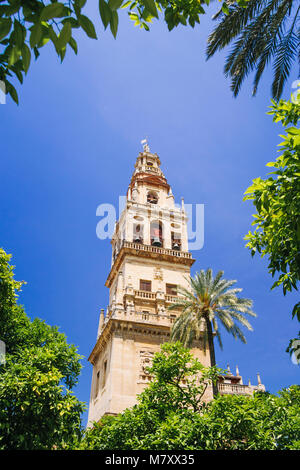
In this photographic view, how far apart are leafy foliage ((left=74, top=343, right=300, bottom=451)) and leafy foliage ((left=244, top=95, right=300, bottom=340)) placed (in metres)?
8.77

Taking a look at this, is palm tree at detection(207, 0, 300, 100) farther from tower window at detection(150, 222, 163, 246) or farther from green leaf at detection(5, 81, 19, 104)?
tower window at detection(150, 222, 163, 246)

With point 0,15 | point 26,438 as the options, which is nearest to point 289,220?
point 0,15

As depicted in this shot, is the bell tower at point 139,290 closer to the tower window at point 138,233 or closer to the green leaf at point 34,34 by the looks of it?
the tower window at point 138,233

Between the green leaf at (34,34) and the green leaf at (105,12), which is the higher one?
the green leaf at (105,12)

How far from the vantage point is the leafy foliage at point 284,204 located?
280 inches

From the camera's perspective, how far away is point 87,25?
344cm

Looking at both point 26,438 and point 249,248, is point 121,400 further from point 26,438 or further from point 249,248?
point 249,248

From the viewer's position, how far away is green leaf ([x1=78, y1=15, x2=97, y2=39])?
3424mm

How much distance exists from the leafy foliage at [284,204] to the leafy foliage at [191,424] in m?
8.77

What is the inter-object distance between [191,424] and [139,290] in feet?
58.7

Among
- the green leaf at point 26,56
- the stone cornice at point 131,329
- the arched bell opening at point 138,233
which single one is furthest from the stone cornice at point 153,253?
the green leaf at point 26,56

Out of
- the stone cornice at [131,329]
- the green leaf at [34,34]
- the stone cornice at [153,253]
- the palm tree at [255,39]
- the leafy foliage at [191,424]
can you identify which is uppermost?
the stone cornice at [153,253]

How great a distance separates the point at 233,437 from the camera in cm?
1502

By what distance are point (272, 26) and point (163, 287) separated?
950 inches
